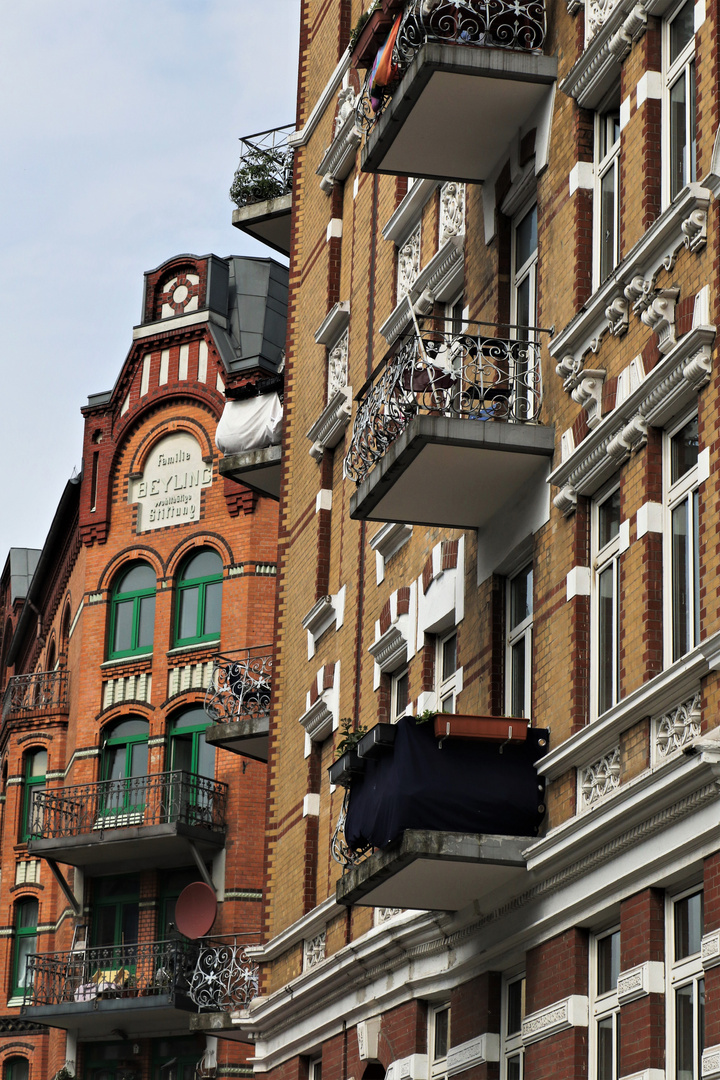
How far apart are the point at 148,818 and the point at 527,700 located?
909 inches

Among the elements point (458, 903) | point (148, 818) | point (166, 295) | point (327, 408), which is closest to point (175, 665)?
point (148, 818)

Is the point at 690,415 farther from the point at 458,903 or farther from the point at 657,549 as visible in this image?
the point at 458,903

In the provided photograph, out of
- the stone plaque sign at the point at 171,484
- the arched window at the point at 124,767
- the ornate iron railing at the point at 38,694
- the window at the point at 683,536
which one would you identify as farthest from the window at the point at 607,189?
the ornate iron railing at the point at 38,694

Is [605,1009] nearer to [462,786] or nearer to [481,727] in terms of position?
[462,786]

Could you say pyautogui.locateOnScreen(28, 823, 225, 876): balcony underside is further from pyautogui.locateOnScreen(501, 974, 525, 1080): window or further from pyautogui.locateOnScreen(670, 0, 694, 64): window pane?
pyautogui.locateOnScreen(670, 0, 694, 64): window pane

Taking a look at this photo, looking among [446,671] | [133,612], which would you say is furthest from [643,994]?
[133,612]

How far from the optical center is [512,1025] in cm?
1406

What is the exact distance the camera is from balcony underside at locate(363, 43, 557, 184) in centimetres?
1494

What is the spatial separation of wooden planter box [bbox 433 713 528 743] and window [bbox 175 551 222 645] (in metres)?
24.0

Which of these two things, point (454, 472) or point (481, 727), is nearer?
point (481, 727)

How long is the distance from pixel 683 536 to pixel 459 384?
3.44 meters

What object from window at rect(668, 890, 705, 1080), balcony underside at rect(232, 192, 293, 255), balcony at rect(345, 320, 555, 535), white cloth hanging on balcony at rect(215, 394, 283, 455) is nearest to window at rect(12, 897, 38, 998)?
white cloth hanging on balcony at rect(215, 394, 283, 455)

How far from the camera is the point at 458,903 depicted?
1475 centimetres

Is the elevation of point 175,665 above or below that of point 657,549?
above
